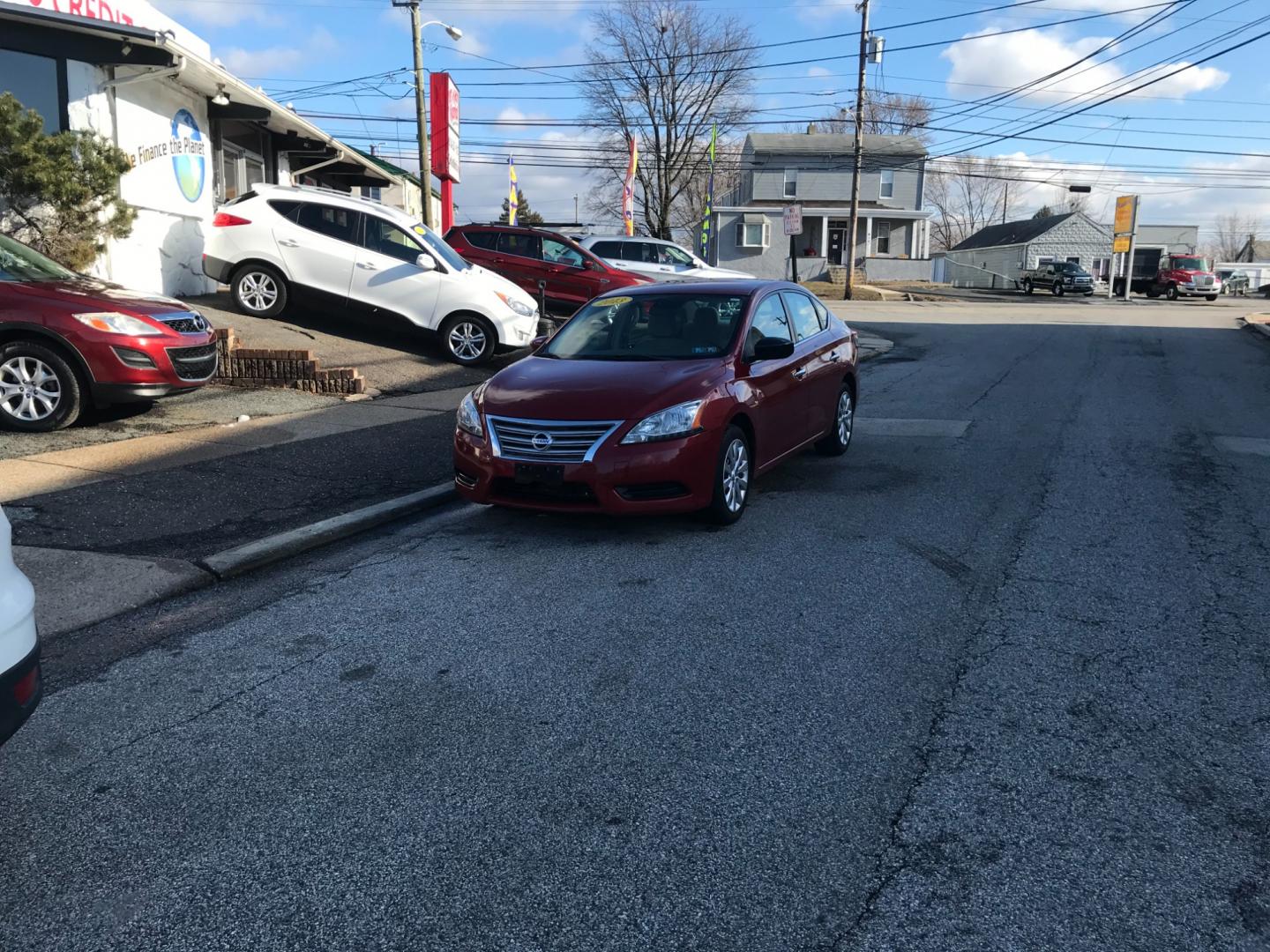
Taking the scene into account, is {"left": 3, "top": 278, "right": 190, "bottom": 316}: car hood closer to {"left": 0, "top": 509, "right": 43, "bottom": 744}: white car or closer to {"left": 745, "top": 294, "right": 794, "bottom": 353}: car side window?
{"left": 745, "top": 294, "right": 794, "bottom": 353}: car side window

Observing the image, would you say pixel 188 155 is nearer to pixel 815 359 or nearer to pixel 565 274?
pixel 565 274

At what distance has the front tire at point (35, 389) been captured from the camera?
823 centimetres

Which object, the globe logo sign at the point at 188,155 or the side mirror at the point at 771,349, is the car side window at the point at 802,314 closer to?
the side mirror at the point at 771,349

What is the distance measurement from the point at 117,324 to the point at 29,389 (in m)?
0.88

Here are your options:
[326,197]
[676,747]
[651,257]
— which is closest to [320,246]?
[326,197]

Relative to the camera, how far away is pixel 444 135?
21875 millimetres

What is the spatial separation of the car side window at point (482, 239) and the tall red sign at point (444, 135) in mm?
3187

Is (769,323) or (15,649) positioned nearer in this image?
(15,649)

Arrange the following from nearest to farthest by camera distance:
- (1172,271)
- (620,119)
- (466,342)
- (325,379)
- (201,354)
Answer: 1. (201,354)
2. (325,379)
3. (466,342)
4. (1172,271)
5. (620,119)

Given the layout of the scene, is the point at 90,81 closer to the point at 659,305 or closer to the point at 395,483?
the point at 395,483

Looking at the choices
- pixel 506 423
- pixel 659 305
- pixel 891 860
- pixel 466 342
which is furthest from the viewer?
pixel 466 342

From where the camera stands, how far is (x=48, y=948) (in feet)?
8.48

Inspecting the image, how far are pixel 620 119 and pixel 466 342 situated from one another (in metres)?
45.1

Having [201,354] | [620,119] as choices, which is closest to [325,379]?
[201,354]
